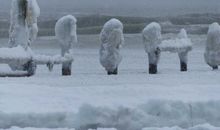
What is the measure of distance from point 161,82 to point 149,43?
4595 mm

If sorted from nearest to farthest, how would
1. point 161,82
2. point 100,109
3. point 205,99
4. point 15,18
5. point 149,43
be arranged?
point 100,109 → point 205,99 → point 161,82 → point 15,18 → point 149,43

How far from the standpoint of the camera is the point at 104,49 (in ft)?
68.1

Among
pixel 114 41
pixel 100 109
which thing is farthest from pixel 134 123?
pixel 114 41

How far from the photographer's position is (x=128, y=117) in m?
13.1

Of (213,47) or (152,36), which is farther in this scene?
(213,47)

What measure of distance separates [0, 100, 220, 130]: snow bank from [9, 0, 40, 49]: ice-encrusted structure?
7.42 meters

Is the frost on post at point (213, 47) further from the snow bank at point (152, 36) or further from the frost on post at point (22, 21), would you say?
the frost on post at point (22, 21)

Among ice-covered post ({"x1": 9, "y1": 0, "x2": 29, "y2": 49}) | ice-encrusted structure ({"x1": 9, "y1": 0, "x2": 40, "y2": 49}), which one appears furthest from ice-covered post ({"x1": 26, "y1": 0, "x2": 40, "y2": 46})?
ice-covered post ({"x1": 9, "y1": 0, "x2": 29, "y2": 49})

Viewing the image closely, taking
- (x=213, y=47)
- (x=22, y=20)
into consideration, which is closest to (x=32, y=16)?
(x=22, y=20)

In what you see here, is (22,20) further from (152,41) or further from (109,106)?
(109,106)

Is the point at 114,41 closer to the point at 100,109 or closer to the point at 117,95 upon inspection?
the point at 117,95

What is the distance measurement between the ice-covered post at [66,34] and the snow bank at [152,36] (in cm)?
259

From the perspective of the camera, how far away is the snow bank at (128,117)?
12781 millimetres

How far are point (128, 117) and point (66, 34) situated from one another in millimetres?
8191
